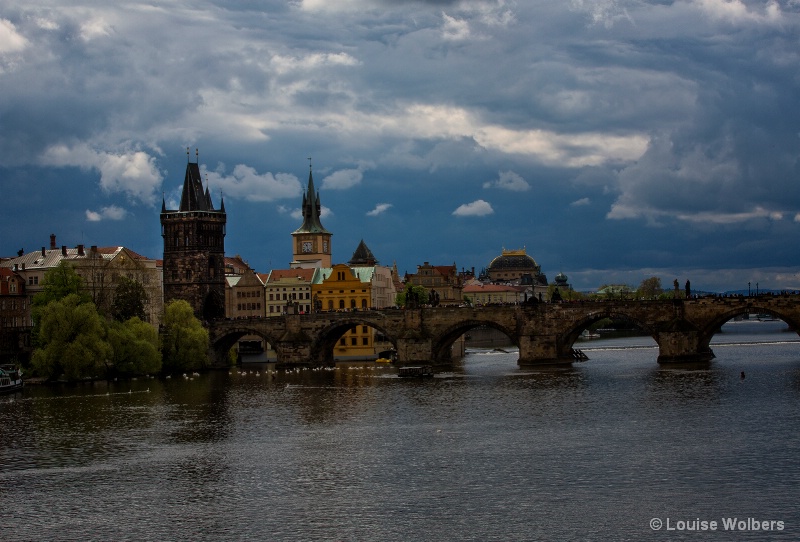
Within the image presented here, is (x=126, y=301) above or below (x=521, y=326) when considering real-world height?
above

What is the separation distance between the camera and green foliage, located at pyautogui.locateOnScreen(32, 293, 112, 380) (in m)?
106

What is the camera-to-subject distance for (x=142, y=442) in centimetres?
6850

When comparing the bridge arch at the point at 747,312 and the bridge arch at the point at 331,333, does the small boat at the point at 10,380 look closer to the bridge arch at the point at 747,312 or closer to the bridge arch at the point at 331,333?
the bridge arch at the point at 331,333

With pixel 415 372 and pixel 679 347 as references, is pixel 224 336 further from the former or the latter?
pixel 679 347

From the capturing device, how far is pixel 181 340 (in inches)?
5074

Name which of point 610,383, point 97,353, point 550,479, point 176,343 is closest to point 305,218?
point 176,343

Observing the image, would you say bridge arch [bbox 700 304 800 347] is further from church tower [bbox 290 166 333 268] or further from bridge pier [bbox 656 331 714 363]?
church tower [bbox 290 166 333 268]

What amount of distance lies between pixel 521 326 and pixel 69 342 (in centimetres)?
4490

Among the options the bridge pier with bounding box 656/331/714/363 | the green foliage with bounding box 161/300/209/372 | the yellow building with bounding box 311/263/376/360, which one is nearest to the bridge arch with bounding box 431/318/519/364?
the bridge pier with bounding box 656/331/714/363

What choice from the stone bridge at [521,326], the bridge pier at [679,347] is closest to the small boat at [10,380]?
the stone bridge at [521,326]

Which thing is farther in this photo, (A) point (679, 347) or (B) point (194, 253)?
(B) point (194, 253)

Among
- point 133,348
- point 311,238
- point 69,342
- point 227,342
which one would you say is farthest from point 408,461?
point 311,238

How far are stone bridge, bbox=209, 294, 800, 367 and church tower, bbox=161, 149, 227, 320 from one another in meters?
9.16

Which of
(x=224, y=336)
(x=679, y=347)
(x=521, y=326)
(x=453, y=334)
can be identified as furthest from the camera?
(x=224, y=336)
